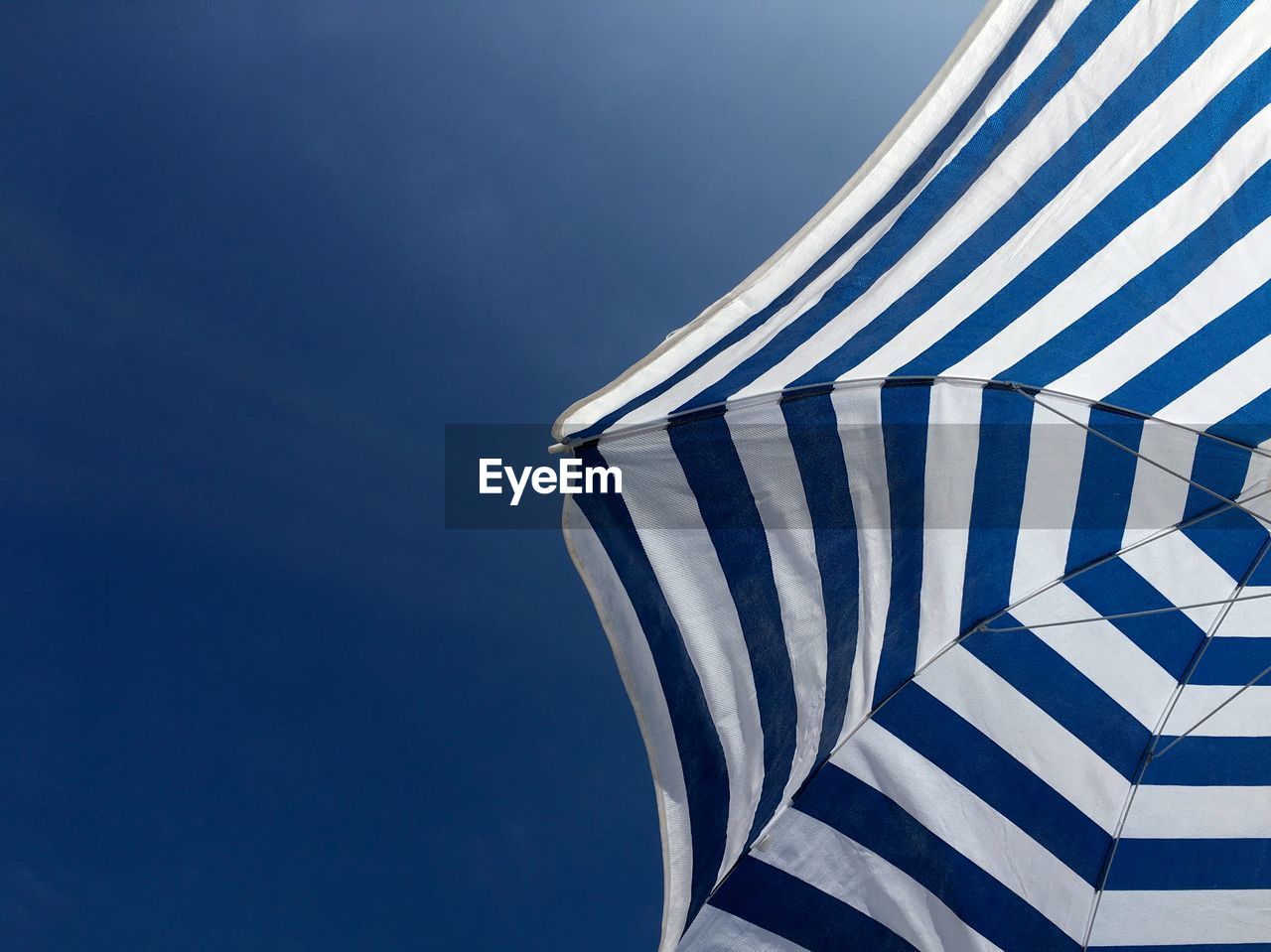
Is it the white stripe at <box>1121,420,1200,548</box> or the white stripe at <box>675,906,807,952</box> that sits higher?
the white stripe at <box>1121,420,1200,548</box>

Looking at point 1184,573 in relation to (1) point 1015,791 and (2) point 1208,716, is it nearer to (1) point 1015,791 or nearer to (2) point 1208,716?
(2) point 1208,716

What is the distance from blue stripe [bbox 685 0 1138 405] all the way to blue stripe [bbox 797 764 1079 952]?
3.83 ft

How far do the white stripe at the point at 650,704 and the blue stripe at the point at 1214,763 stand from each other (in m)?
1.36

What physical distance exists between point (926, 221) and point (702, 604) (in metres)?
1.05

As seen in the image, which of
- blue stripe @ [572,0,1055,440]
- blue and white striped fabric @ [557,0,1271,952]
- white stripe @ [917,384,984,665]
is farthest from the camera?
white stripe @ [917,384,984,665]

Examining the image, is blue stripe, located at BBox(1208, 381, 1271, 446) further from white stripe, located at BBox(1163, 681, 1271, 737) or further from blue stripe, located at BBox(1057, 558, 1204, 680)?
white stripe, located at BBox(1163, 681, 1271, 737)

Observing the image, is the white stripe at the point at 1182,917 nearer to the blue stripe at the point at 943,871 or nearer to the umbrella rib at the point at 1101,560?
the blue stripe at the point at 943,871

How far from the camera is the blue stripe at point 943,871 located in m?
2.51

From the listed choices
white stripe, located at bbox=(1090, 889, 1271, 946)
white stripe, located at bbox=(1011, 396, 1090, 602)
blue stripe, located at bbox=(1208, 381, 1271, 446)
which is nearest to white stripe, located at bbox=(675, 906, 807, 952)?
white stripe, located at bbox=(1090, 889, 1271, 946)

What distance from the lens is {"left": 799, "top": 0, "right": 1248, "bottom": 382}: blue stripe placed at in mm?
1952

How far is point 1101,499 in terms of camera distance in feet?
8.23

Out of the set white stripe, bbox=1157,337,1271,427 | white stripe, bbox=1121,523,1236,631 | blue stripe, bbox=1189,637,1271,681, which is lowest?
blue stripe, bbox=1189,637,1271,681
